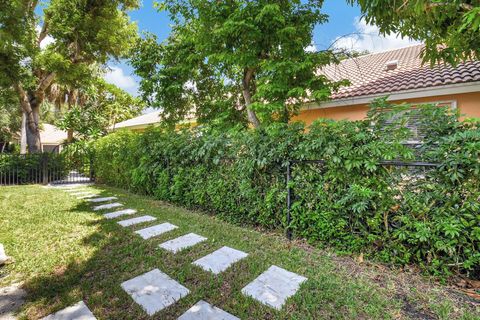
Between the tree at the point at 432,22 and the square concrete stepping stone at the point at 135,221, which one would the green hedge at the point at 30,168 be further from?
the tree at the point at 432,22

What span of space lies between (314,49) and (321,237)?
13.8 ft

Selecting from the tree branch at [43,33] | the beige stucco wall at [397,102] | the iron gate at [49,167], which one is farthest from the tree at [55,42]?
the beige stucco wall at [397,102]

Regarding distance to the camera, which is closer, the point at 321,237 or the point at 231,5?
the point at 321,237

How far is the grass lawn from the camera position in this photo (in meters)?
2.15

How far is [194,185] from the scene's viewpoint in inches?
215

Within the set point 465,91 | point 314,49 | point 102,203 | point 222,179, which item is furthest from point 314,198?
point 102,203

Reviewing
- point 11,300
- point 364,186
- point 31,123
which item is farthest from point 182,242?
point 31,123

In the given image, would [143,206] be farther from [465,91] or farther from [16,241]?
[465,91]

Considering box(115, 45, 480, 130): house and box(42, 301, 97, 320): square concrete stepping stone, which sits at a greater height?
box(115, 45, 480, 130): house

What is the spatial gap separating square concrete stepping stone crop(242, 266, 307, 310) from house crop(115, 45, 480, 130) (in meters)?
3.53

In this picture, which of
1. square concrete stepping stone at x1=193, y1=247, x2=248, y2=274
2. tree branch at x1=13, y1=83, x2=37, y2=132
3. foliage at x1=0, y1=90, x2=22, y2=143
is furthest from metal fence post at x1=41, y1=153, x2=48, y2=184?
foliage at x1=0, y1=90, x2=22, y2=143

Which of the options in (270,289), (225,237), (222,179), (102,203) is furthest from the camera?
(102,203)

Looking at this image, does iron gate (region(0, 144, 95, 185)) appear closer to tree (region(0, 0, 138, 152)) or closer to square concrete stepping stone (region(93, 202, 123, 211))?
tree (region(0, 0, 138, 152))

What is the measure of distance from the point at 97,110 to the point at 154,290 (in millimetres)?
16802
